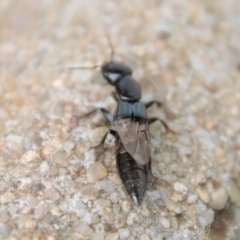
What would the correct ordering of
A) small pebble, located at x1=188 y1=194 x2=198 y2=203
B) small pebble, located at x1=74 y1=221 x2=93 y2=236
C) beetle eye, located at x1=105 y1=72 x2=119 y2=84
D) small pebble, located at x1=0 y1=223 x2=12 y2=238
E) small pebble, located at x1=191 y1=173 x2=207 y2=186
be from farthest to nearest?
1. beetle eye, located at x1=105 y1=72 x2=119 y2=84
2. small pebble, located at x1=191 y1=173 x2=207 y2=186
3. small pebble, located at x1=188 y1=194 x2=198 y2=203
4. small pebble, located at x1=74 y1=221 x2=93 y2=236
5. small pebble, located at x1=0 y1=223 x2=12 y2=238

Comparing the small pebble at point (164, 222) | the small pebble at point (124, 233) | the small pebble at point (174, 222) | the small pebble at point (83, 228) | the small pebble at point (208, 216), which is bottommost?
the small pebble at point (208, 216)

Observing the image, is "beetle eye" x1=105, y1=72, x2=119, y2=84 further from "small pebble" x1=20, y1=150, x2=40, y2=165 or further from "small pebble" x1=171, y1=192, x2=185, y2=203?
"small pebble" x1=171, y1=192, x2=185, y2=203

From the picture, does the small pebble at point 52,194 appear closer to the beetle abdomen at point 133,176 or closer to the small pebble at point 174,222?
the beetle abdomen at point 133,176

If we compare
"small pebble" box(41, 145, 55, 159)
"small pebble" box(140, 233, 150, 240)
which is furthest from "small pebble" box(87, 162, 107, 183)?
"small pebble" box(140, 233, 150, 240)

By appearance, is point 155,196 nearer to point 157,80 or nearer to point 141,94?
point 141,94

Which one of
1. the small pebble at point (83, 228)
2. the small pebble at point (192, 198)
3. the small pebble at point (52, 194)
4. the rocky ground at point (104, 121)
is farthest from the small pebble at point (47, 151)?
the small pebble at point (192, 198)

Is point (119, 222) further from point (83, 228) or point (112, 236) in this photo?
point (83, 228)
